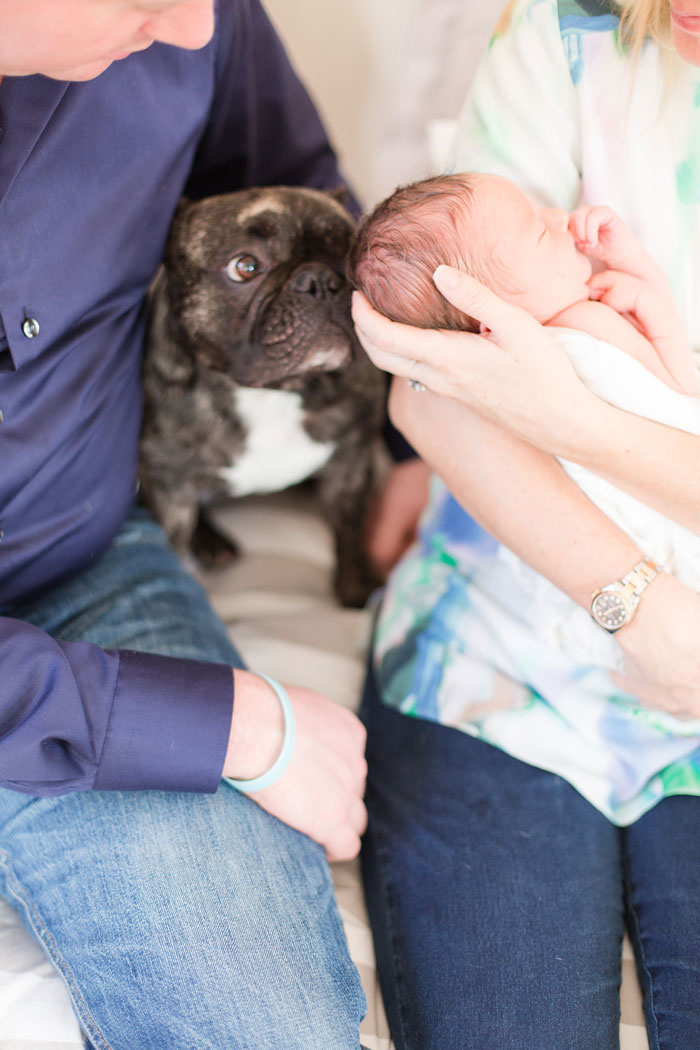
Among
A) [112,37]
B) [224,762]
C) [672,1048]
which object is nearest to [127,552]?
[224,762]

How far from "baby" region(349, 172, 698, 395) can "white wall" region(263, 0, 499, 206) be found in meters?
0.87

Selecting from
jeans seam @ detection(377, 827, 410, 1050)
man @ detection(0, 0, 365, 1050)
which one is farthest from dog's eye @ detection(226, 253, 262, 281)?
jeans seam @ detection(377, 827, 410, 1050)

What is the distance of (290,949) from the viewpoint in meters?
0.97

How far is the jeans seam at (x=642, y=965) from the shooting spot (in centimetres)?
97

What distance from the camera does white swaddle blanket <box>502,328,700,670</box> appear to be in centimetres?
97

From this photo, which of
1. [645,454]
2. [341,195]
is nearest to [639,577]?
[645,454]

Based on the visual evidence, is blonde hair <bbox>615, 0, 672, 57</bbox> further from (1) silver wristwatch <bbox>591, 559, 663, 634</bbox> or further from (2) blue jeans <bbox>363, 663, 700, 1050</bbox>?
(2) blue jeans <bbox>363, 663, 700, 1050</bbox>

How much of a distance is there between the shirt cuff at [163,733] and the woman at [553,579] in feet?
0.97

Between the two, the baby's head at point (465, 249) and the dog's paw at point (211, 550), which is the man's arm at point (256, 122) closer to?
the baby's head at point (465, 249)

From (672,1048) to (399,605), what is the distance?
0.65 m

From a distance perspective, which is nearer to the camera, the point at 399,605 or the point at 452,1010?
the point at 452,1010

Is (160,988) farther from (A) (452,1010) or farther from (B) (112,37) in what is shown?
(B) (112,37)

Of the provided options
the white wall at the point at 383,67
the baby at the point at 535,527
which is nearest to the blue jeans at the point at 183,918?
the baby at the point at 535,527

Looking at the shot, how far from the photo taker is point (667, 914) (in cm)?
103
